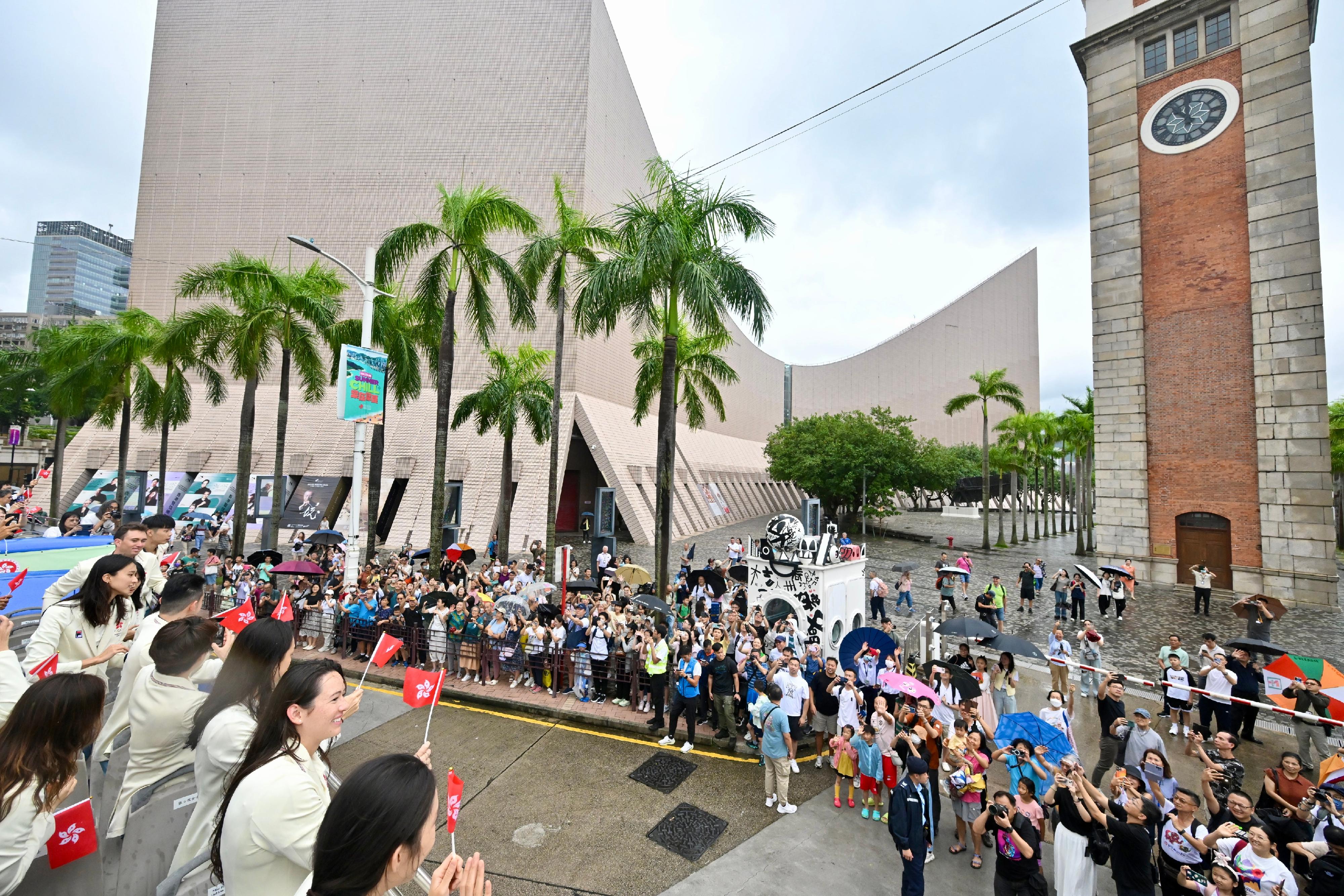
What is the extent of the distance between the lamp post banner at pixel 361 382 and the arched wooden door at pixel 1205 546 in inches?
997

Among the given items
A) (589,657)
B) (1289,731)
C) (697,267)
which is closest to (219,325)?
(697,267)

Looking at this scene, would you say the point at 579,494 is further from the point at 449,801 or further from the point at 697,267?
the point at 449,801

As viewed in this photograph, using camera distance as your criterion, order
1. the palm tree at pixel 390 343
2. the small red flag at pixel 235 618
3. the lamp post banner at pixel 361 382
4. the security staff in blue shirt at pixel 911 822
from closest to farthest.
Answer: the security staff in blue shirt at pixel 911 822 → the small red flag at pixel 235 618 → the lamp post banner at pixel 361 382 → the palm tree at pixel 390 343

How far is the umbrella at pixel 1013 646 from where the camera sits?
9008 mm

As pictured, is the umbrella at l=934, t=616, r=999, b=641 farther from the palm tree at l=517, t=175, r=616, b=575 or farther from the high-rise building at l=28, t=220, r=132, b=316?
the high-rise building at l=28, t=220, r=132, b=316

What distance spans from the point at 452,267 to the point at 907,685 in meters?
14.4

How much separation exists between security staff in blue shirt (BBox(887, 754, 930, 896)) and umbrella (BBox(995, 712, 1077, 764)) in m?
1.48

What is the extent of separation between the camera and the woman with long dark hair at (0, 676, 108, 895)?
2.46 meters

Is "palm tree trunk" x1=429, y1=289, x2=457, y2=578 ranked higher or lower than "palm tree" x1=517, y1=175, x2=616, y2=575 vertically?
lower

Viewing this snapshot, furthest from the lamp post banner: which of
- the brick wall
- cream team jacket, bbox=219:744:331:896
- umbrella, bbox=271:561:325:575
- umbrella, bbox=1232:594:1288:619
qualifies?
the brick wall

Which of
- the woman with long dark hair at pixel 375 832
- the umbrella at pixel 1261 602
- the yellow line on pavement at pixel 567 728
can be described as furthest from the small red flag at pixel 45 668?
the umbrella at pixel 1261 602

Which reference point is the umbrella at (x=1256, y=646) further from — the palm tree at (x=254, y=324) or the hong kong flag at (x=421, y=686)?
the palm tree at (x=254, y=324)

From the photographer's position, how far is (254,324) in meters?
17.7

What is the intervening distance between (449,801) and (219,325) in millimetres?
20958
